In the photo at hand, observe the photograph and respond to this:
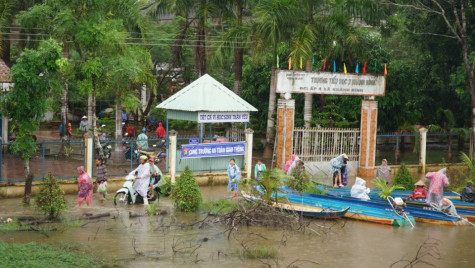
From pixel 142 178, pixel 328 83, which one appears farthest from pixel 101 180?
pixel 328 83

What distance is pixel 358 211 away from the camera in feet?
59.1

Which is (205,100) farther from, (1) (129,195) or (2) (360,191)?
(2) (360,191)

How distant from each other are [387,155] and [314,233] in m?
17.4

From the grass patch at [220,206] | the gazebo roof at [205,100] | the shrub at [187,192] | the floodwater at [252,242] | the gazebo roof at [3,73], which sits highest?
the gazebo roof at [3,73]

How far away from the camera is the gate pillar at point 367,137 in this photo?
86.1 ft

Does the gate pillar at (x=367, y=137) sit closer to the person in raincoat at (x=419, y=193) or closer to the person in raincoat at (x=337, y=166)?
the person in raincoat at (x=337, y=166)

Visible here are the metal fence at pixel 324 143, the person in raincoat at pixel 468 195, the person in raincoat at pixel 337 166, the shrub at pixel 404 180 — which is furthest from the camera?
the metal fence at pixel 324 143

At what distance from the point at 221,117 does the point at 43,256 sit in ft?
38.8

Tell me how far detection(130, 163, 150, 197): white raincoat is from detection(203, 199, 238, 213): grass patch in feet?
5.47

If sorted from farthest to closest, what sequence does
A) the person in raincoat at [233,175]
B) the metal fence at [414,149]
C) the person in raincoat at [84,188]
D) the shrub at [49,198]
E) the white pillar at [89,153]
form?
the metal fence at [414,149] < the white pillar at [89,153] < the person in raincoat at [233,175] < the person in raincoat at [84,188] < the shrub at [49,198]

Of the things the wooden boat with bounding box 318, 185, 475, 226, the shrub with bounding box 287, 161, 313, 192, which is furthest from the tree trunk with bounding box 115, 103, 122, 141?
the wooden boat with bounding box 318, 185, 475, 226

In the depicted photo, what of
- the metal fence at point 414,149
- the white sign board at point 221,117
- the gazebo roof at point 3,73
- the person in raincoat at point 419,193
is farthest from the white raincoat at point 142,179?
the metal fence at point 414,149

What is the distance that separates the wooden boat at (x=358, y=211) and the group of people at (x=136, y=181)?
3564mm

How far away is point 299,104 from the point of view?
3294 centimetres
